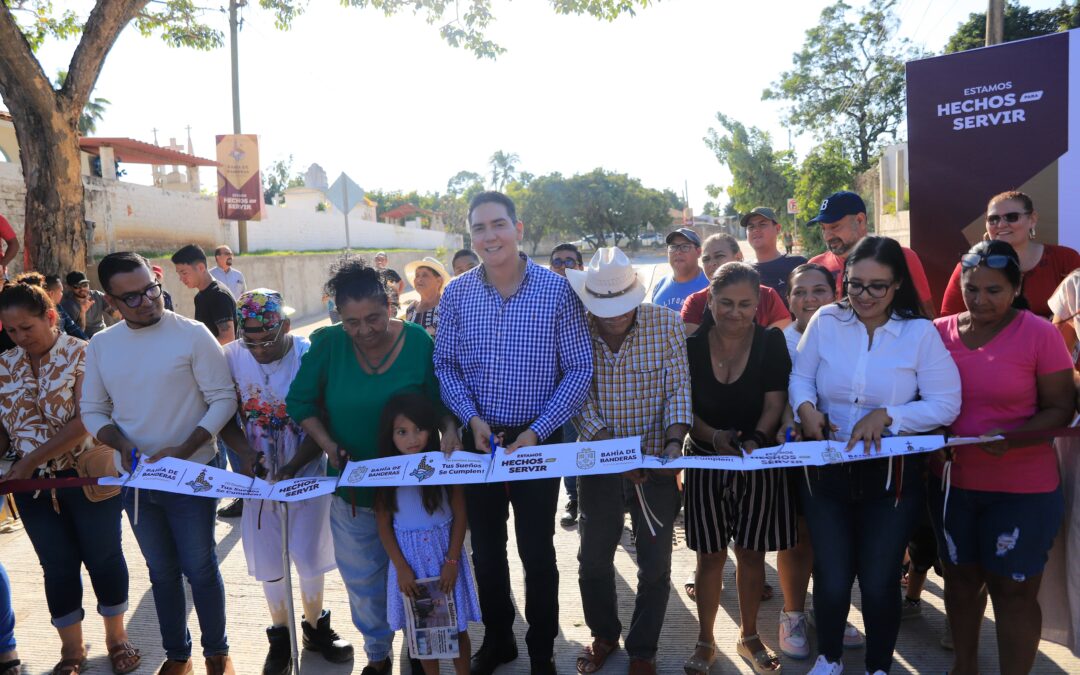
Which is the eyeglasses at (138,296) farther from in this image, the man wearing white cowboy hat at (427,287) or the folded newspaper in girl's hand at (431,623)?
the man wearing white cowboy hat at (427,287)

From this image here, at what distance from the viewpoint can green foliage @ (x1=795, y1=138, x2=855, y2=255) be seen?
22.3 metres

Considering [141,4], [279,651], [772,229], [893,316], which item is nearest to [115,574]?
[279,651]

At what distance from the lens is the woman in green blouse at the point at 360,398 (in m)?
3.08

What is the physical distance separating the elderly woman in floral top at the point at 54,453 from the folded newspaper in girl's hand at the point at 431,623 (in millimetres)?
1485

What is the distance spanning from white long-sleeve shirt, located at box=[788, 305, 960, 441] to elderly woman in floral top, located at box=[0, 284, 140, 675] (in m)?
3.16

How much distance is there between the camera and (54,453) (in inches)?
127

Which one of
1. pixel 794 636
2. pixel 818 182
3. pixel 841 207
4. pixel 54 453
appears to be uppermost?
pixel 818 182

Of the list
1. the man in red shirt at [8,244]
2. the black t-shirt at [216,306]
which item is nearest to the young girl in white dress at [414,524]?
the black t-shirt at [216,306]

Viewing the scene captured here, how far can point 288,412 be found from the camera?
3176 millimetres

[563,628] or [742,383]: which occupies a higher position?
[742,383]

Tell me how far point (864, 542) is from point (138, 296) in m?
3.10

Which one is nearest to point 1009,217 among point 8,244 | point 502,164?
point 8,244

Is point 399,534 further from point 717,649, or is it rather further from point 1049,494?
point 1049,494

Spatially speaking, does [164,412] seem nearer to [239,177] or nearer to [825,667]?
[825,667]
